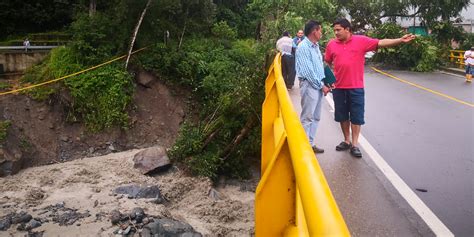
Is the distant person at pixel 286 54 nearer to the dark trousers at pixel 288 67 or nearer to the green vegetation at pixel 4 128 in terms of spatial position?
the dark trousers at pixel 288 67

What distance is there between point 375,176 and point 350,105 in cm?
116

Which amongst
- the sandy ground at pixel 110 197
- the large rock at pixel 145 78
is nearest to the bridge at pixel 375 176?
the sandy ground at pixel 110 197

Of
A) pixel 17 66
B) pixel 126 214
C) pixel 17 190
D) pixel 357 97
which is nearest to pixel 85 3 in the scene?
pixel 17 66

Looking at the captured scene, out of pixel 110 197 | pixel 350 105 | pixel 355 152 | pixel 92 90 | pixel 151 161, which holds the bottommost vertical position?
pixel 110 197

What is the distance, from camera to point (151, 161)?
962 cm

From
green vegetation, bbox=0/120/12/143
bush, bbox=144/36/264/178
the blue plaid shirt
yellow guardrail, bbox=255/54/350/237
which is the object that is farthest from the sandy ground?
yellow guardrail, bbox=255/54/350/237

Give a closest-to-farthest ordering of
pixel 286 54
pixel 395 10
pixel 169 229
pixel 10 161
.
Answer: pixel 169 229
pixel 10 161
pixel 286 54
pixel 395 10

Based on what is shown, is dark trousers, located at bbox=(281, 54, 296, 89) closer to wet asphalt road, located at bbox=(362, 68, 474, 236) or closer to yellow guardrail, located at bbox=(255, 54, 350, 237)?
wet asphalt road, located at bbox=(362, 68, 474, 236)

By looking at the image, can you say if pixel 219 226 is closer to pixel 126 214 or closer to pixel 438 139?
pixel 126 214

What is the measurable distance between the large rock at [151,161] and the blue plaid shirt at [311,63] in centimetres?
469

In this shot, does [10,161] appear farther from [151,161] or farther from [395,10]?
[395,10]

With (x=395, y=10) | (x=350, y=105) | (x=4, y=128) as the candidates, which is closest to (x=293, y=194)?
(x=350, y=105)

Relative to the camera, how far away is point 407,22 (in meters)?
38.6

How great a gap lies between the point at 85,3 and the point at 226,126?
12.0 m
